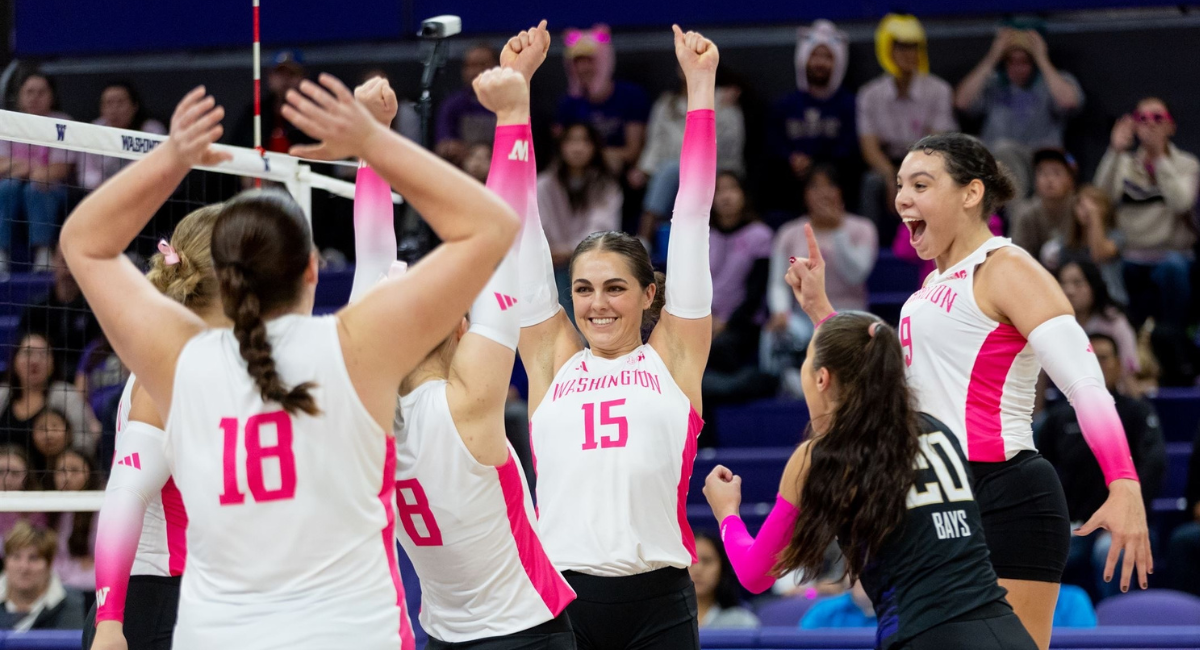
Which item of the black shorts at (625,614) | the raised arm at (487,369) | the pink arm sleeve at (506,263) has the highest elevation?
the pink arm sleeve at (506,263)

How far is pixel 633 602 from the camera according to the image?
3576 millimetres

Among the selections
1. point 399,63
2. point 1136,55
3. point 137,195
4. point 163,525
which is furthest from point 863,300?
point 137,195

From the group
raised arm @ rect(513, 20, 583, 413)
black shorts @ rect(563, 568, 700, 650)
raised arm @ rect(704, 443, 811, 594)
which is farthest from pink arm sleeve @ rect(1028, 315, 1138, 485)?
raised arm @ rect(513, 20, 583, 413)

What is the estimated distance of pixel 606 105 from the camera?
10.4m

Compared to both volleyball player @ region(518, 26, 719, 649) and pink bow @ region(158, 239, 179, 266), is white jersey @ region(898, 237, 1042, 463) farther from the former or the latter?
pink bow @ region(158, 239, 179, 266)

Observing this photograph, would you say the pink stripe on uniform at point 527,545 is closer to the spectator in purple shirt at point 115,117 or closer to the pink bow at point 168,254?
the pink bow at point 168,254

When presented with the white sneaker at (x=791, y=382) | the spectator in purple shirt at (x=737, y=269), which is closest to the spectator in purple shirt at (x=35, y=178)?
the spectator in purple shirt at (x=737, y=269)

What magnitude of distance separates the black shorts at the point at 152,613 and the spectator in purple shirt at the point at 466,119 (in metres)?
6.83

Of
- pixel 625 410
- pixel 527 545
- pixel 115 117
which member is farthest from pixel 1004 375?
pixel 115 117

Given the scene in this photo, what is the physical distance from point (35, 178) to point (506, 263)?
7177 mm

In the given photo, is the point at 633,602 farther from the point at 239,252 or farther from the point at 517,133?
the point at 239,252

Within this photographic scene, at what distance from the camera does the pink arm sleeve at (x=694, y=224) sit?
376 centimetres

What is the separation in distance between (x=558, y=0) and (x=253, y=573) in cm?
918

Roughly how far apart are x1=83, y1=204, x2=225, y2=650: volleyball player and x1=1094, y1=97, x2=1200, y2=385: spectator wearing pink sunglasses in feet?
24.0
